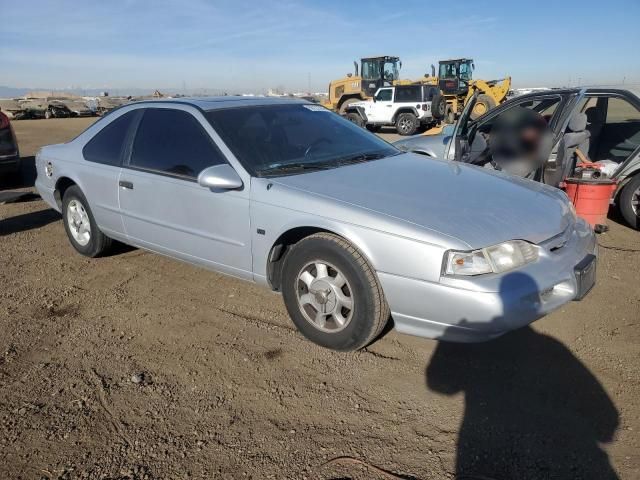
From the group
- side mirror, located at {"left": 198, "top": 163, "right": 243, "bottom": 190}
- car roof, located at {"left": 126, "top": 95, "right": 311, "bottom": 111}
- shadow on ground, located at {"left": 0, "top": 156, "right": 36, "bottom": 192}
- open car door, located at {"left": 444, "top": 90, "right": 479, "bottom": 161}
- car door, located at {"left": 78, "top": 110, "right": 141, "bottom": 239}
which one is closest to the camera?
side mirror, located at {"left": 198, "top": 163, "right": 243, "bottom": 190}

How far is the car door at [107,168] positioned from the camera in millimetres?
4270

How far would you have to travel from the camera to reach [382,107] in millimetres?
20844

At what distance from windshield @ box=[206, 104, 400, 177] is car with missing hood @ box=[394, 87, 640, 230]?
0.98 meters

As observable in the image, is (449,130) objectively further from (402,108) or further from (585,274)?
(402,108)

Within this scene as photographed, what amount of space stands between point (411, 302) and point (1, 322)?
297cm

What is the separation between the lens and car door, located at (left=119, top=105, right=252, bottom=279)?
3.46 m

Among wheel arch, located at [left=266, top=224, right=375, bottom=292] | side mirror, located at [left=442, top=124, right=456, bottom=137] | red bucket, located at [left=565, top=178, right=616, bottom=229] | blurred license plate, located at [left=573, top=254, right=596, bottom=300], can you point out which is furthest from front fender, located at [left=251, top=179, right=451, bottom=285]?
side mirror, located at [left=442, top=124, right=456, bottom=137]

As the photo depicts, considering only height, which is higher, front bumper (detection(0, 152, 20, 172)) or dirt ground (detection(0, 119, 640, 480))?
front bumper (detection(0, 152, 20, 172))

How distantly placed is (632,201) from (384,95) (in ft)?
53.9

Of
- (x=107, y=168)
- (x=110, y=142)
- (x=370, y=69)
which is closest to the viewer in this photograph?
(x=107, y=168)

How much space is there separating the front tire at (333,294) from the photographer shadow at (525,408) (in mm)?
481

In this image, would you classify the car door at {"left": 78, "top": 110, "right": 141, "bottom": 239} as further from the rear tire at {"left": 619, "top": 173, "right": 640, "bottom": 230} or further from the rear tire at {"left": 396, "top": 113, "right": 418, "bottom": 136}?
the rear tire at {"left": 396, "top": 113, "right": 418, "bottom": 136}

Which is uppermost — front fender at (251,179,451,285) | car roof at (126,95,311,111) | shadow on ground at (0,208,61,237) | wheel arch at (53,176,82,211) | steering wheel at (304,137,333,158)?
car roof at (126,95,311,111)

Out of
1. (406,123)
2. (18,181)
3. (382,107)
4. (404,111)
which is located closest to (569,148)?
(18,181)
